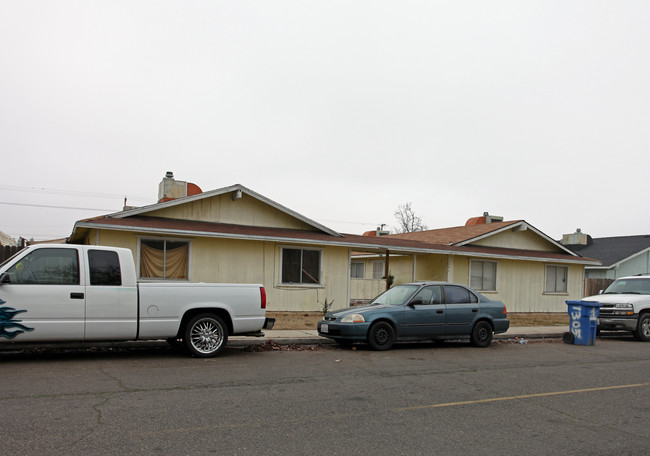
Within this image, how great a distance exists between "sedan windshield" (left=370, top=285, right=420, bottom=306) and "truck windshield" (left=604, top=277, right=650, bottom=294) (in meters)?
8.62

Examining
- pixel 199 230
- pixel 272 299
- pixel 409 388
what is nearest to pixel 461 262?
pixel 272 299

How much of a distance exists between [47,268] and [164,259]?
722 cm

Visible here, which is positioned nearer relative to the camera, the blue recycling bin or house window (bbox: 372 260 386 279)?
the blue recycling bin

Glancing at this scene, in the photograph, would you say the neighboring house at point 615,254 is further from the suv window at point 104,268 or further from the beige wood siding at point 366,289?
the suv window at point 104,268

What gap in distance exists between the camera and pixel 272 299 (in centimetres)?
1786

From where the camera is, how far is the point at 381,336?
12.1 meters

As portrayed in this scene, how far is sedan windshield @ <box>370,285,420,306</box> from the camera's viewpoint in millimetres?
12766

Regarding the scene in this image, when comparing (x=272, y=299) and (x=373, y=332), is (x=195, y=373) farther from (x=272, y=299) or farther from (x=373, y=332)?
(x=272, y=299)

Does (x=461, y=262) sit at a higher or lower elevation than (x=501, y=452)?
higher

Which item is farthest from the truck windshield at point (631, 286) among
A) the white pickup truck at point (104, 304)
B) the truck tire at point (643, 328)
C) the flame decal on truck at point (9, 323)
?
the flame decal on truck at point (9, 323)

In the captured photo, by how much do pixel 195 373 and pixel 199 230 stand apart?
784 centimetres

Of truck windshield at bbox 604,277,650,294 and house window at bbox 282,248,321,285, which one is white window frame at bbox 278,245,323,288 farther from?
truck windshield at bbox 604,277,650,294

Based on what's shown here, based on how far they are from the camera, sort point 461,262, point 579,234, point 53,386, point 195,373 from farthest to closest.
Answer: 1. point 579,234
2. point 461,262
3. point 195,373
4. point 53,386

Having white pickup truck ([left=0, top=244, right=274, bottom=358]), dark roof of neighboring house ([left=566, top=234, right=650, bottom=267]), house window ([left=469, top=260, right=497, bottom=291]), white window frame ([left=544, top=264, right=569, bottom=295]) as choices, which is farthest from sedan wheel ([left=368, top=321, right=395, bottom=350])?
dark roof of neighboring house ([left=566, top=234, right=650, bottom=267])
